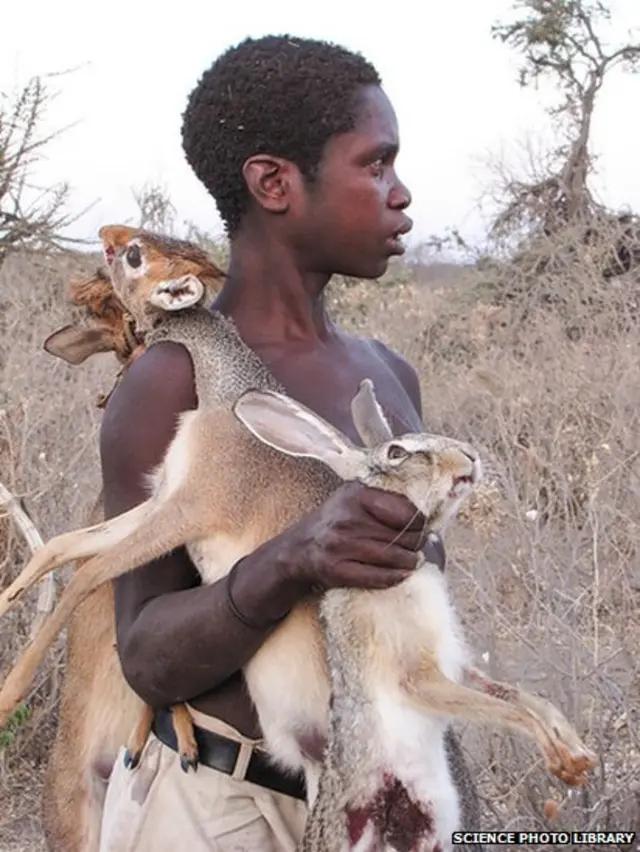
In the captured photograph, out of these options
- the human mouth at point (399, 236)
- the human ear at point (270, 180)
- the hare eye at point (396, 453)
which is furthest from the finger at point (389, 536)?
the human ear at point (270, 180)

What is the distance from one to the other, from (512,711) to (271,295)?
2.65ft

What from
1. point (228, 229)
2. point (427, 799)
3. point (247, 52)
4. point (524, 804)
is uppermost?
point (247, 52)

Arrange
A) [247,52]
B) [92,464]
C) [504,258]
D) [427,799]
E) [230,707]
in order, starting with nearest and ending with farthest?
[427,799], [230,707], [247,52], [92,464], [504,258]

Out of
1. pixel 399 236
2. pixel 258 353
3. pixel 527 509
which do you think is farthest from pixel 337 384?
pixel 527 509

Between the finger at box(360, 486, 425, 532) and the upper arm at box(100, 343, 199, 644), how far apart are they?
0.45m

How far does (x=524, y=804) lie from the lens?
→ 137 inches

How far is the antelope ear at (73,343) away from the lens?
2383mm

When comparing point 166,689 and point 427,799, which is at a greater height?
point 166,689

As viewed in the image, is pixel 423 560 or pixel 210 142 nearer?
pixel 423 560

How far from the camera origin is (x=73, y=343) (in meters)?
2.38

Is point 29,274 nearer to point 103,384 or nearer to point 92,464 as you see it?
point 103,384

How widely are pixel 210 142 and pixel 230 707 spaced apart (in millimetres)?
927

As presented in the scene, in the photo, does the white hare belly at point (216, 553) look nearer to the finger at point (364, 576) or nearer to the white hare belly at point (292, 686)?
the white hare belly at point (292, 686)

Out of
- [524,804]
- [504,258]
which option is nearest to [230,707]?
[524,804]
